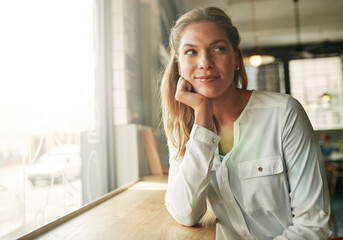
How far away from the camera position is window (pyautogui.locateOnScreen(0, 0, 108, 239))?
95 cm

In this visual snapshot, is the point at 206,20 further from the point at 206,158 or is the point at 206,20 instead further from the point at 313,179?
the point at 313,179

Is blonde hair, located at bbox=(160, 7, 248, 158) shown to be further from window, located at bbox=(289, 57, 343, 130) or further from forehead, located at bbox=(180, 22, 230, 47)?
window, located at bbox=(289, 57, 343, 130)

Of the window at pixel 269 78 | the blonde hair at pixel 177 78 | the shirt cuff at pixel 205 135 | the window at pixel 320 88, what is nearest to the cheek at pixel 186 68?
the blonde hair at pixel 177 78

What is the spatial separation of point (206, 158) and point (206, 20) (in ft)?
1.78

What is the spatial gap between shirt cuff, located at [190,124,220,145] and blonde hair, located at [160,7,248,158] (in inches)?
4.7

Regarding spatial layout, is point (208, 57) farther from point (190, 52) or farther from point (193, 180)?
point (193, 180)

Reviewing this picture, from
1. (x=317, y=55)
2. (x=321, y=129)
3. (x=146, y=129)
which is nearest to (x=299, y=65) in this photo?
(x=317, y=55)

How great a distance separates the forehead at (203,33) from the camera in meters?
1.13

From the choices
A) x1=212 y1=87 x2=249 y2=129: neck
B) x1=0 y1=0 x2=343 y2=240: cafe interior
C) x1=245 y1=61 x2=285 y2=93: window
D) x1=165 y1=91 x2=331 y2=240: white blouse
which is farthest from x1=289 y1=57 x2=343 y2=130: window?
x1=165 y1=91 x2=331 y2=240: white blouse

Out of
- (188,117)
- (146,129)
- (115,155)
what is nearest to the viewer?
(188,117)

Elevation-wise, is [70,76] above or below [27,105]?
above

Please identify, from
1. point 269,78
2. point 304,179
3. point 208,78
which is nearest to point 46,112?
point 208,78

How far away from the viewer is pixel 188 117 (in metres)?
1.33

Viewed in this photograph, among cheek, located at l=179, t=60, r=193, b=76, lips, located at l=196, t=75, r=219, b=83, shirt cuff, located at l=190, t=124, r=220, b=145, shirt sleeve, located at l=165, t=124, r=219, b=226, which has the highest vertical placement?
cheek, located at l=179, t=60, r=193, b=76
